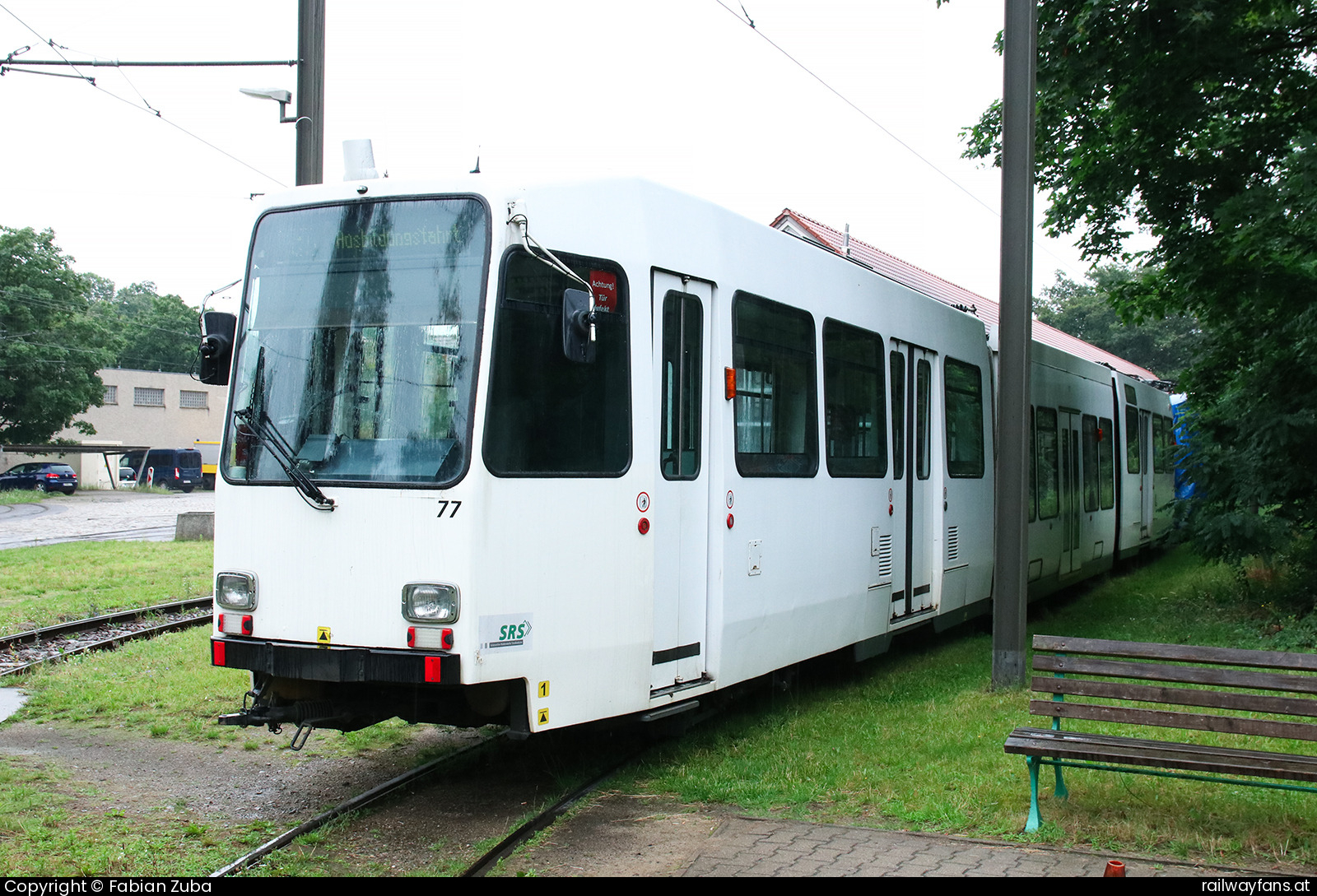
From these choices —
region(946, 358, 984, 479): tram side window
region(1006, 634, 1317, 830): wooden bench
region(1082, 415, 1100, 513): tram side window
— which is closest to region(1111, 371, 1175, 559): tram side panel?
region(1082, 415, 1100, 513): tram side window

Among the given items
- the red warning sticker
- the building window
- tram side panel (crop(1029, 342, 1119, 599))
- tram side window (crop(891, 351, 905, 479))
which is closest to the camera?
the red warning sticker

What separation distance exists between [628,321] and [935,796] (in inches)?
118

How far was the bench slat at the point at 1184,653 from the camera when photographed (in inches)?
214

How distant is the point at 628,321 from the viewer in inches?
255

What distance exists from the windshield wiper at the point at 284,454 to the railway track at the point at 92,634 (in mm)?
5360

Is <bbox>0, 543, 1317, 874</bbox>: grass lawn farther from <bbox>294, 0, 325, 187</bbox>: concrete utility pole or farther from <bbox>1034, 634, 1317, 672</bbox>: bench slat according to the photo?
<bbox>294, 0, 325, 187</bbox>: concrete utility pole

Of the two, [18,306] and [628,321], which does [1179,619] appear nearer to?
[628,321]

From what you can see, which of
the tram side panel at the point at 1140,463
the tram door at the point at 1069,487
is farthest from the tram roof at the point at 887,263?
the tram door at the point at 1069,487

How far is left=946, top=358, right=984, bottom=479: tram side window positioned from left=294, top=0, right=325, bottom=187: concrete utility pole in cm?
618

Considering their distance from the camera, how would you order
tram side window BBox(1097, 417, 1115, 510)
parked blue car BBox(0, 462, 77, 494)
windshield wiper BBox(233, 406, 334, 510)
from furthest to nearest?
parked blue car BBox(0, 462, 77, 494) → tram side window BBox(1097, 417, 1115, 510) → windshield wiper BBox(233, 406, 334, 510)

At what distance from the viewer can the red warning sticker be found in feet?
20.8

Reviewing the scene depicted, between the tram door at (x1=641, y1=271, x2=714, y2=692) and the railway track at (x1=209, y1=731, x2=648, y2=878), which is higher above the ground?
the tram door at (x1=641, y1=271, x2=714, y2=692)

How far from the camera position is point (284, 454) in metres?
6.07
